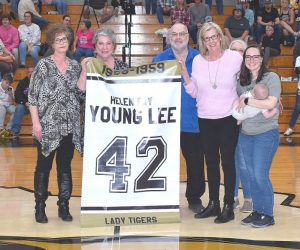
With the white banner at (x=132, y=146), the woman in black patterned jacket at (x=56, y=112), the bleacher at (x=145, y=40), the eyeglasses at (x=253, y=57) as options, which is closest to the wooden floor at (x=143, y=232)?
the white banner at (x=132, y=146)

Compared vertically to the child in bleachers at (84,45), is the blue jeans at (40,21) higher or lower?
higher

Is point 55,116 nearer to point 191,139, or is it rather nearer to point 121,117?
point 121,117

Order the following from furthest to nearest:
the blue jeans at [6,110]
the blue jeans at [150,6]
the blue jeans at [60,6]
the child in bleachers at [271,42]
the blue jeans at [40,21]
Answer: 1. the blue jeans at [150,6]
2. the blue jeans at [60,6]
3. the blue jeans at [40,21]
4. the child in bleachers at [271,42]
5. the blue jeans at [6,110]

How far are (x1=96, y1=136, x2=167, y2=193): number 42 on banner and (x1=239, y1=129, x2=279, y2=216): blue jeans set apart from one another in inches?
26.1

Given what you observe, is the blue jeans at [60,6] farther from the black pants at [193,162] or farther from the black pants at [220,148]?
the black pants at [220,148]

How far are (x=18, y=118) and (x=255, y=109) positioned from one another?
6.91 meters

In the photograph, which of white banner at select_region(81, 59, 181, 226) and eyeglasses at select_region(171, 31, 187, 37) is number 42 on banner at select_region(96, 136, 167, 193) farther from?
eyeglasses at select_region(171, 31, 187, 37)

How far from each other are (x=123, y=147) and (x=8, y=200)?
160 cm

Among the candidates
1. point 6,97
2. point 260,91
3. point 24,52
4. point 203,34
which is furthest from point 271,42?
point 260,91

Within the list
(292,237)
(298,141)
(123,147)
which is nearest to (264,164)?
Answer: (292,237)

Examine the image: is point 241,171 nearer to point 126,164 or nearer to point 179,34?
point 126,164

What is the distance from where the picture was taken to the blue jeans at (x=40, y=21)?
15.3 meters

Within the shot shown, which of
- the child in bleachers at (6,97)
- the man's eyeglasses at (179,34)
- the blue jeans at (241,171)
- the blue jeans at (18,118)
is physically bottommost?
the blue jeans at (18,118)

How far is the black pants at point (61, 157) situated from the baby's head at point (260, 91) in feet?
4.82
